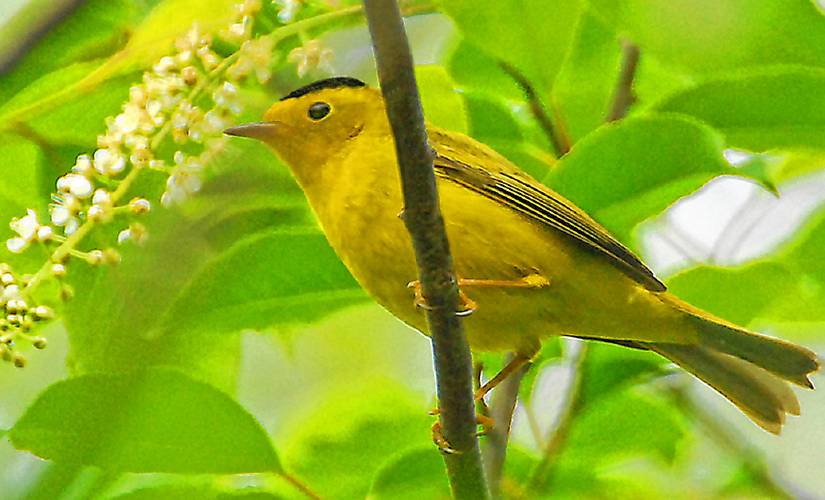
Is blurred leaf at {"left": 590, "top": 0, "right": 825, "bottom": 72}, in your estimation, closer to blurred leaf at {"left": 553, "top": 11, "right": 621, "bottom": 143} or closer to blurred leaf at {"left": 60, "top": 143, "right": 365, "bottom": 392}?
blurred leaf at {"left": 553, "top": 11, "right": 621, "bottom": 143}

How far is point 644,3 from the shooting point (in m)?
1.70

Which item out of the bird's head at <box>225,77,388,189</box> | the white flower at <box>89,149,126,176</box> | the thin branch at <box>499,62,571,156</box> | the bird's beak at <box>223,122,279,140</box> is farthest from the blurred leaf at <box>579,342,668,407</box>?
the white flower at <box>89,149,126,176</box>

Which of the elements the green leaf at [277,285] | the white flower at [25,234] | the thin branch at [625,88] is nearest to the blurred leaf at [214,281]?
the green leaf at [277,285]

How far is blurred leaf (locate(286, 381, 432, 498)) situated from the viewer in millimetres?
1990

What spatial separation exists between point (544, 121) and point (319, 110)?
41 centimetres

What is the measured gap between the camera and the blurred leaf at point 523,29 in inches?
71.7

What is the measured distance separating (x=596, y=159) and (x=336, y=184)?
1.42ft

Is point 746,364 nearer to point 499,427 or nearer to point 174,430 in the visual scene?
point 499,427

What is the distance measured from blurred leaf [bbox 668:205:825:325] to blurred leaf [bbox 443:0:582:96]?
428 millimetres

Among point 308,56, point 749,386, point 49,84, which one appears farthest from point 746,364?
point 49,84

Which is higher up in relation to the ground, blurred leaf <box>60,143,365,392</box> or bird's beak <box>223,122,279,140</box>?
bird's beak <box>223,122,279,140</box>

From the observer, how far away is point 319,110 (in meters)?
2.12

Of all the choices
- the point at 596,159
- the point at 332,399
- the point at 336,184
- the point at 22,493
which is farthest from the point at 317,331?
the point at 22,493

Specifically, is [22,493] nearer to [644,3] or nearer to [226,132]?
[226,132]
